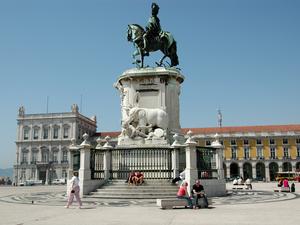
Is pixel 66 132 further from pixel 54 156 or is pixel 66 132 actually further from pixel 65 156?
pixel 54 156

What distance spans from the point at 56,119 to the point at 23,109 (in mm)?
8741

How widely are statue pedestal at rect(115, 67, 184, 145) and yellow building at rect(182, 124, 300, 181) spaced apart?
5972 cm

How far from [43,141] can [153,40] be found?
67.0 metres

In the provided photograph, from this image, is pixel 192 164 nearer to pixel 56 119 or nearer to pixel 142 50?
pixel 142 50

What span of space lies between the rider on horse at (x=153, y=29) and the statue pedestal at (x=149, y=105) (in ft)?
6.98

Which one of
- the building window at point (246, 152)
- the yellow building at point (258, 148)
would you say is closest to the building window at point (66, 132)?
the yellow building at point (258, 148)

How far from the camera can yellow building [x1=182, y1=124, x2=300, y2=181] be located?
262 feet

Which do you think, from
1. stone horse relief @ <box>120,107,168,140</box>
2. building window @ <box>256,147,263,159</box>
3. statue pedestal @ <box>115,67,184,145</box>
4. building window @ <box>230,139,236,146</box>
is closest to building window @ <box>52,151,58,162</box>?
building window @ <box>230,139,236,146</box>

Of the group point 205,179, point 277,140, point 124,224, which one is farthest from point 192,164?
point 277,140

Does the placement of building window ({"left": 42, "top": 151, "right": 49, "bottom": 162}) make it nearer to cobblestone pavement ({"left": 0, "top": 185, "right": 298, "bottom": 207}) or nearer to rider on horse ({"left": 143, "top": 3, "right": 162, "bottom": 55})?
rider on horse ({"left": 143, "top": 3, "right": 162, "bottom": 55})

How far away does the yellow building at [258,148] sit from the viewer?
79.9 meters

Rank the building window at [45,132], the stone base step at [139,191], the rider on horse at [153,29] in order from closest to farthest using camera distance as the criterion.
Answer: the stone base step at [139,191], the rider on horse at [153,29], the building window at [45,132]

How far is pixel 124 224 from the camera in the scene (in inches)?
326

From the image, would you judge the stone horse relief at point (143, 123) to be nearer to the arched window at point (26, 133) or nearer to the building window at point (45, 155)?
the building window at point (45, 155)
